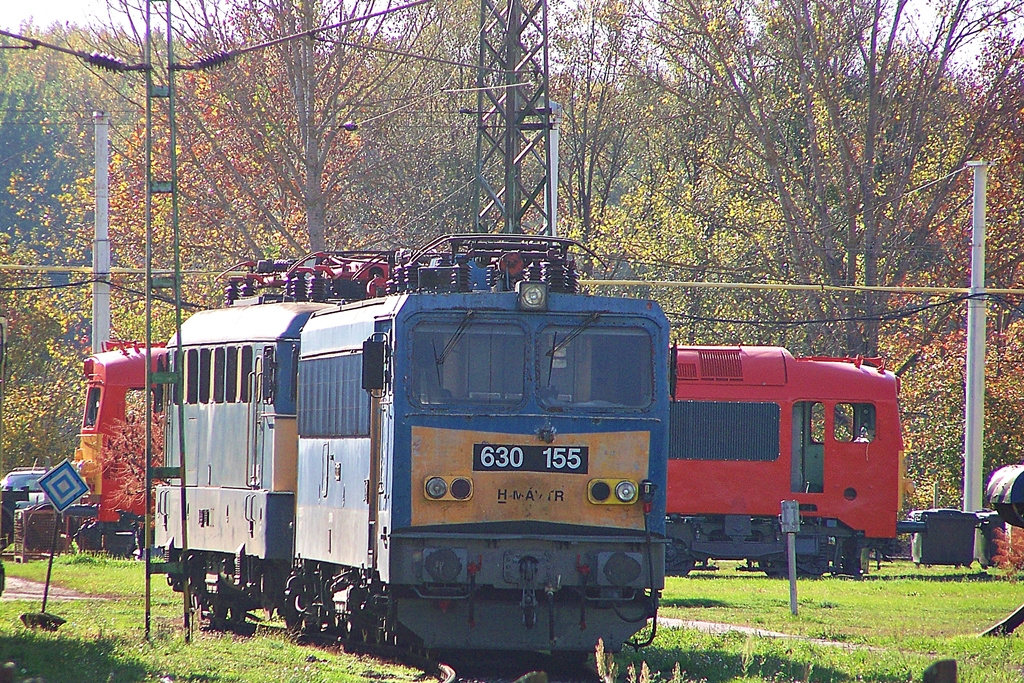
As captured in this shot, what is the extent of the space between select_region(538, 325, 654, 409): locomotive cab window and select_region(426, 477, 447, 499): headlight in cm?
117

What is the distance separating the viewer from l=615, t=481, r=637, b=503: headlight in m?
13.1

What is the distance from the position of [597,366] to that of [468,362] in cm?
108

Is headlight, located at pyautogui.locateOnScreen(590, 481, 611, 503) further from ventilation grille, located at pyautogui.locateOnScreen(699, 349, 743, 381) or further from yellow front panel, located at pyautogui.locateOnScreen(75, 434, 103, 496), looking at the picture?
yellow front panel, located at pyautogui.locateOnScreen(75, 434, 103, 496)

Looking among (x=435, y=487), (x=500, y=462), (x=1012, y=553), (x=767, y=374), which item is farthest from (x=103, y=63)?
(x=1012, y=553)

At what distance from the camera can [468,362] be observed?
13047 millimetres

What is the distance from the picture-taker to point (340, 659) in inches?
558

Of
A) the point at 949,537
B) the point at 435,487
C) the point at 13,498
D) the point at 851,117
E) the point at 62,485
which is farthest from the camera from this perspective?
the point at 851,117

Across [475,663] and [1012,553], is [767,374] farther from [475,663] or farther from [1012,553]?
[475,663]

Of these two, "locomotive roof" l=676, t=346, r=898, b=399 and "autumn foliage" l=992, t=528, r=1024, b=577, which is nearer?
"locomotive roof" l=676, t=346, r=898, b=399

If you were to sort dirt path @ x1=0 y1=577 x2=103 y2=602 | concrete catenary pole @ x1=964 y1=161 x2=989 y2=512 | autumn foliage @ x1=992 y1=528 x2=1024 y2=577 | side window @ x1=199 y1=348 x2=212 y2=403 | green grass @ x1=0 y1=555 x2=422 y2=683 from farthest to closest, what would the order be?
concrete catenary pole @ x1=964 y1=161 x2=989 y2=512
autumn foliage @ x1=992 y1=528 x2=1024 y2=577
dirt path @ x1=0 y1=577 x2=103 y2=602
side window @ x1=199 y1=348 x2=212 y2=403
green grass @ x1=0 y1=555 x2=422 y2=683

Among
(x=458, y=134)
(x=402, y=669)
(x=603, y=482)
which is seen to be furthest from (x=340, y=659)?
(x=458, y=134)

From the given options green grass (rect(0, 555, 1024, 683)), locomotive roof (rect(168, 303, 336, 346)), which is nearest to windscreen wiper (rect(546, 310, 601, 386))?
green grass (rect(0, 555, 1024, 683))

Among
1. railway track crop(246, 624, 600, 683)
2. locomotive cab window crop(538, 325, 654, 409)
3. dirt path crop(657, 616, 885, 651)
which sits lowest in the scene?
dirt path crop(657, 616, 885, 651)

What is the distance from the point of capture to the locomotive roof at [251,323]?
52.1ft
